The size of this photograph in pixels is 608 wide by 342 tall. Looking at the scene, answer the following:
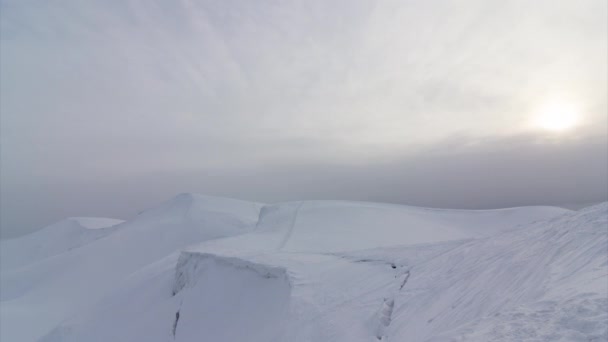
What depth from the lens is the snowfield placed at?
7.07 meters

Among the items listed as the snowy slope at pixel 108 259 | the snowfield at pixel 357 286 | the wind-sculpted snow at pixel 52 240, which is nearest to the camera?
the snowfield at pixel 357 286

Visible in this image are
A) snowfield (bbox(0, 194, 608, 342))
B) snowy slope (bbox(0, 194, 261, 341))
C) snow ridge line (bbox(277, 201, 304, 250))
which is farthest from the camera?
snowy slope (bbox(0, 194, 261, 341))

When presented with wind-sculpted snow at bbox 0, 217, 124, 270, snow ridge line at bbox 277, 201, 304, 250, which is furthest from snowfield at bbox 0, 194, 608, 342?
wind-sculpted snow at bbox 0, 217, 124, 270

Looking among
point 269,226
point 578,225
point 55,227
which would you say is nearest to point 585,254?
point 578,225

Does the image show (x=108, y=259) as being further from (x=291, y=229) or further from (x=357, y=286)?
(x=357, y=286)

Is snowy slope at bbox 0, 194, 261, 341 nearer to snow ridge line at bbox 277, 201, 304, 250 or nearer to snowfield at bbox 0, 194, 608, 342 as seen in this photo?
snowfield at bbox 0, 194, 608, 342

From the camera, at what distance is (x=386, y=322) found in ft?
35.5

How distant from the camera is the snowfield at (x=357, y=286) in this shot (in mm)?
7066

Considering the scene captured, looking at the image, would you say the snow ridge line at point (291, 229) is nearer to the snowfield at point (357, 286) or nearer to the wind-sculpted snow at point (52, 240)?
the snowfield at point (357, 286)

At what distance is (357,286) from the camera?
13.3 meters

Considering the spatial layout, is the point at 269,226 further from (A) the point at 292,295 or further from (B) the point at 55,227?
(B) the point at 55,227

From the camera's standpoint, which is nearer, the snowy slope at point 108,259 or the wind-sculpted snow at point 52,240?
the snowy slope at point 108,259

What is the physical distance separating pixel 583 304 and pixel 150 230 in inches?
1711

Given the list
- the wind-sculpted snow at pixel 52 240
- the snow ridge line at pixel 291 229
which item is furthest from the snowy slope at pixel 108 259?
the snow ridge line at pixel 291 229
